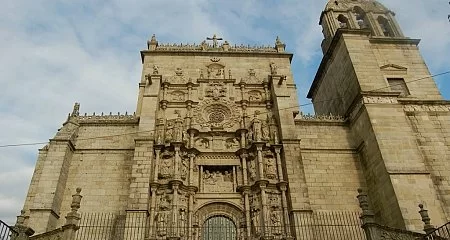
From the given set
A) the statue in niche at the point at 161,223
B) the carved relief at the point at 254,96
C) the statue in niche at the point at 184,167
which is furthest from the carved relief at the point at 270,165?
the statue in niche at the point at 161,223

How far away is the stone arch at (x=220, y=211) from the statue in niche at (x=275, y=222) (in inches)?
49.1

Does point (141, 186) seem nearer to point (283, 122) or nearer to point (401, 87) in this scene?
point (283, 122)

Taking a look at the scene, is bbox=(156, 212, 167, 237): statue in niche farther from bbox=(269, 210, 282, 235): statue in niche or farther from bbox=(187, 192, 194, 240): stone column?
bbox=(269, 210, 282, 235): statue in niche

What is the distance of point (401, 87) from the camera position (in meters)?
17.5

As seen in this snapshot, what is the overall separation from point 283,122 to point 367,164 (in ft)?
12.6

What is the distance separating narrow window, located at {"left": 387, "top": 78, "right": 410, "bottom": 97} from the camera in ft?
56.6

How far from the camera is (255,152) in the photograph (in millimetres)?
15266

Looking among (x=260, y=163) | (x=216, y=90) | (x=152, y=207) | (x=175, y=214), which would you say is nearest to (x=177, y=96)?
(x=216, y=90)

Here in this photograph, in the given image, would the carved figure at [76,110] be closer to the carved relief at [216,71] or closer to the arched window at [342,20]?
the carved relief at [216,71]

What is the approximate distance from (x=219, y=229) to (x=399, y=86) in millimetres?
10908

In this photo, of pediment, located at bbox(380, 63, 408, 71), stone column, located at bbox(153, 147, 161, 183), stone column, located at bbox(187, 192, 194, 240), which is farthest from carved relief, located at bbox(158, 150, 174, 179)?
pediment, located at bbox(380, 63, 408, 71)

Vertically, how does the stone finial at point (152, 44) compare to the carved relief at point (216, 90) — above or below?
above

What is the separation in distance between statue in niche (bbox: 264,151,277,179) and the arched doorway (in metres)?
2.40

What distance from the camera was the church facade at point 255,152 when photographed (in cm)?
1342
